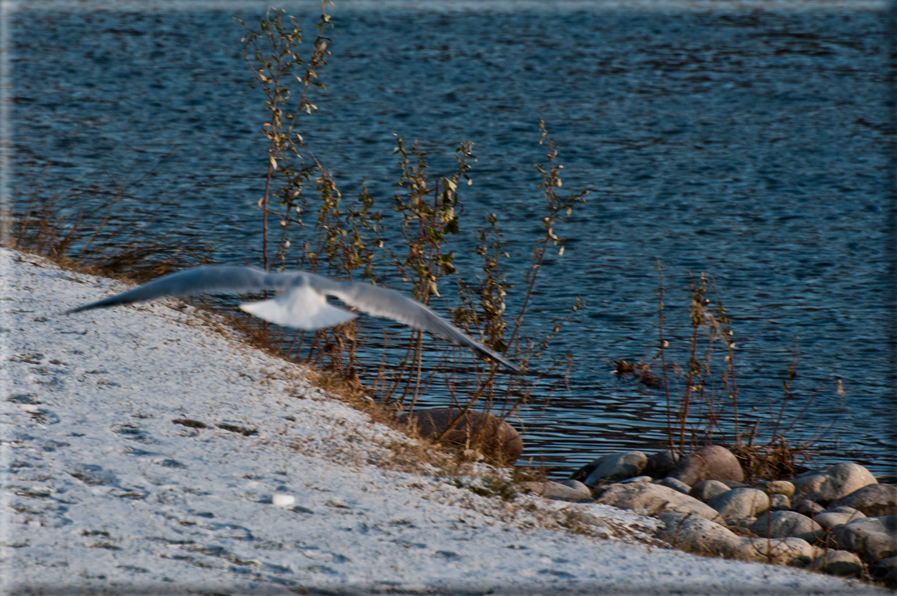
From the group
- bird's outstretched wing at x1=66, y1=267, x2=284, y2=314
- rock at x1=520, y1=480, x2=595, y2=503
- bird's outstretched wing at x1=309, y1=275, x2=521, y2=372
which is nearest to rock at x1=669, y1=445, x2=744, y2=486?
rock at x1=520, y1=480, x2=595, y2=503

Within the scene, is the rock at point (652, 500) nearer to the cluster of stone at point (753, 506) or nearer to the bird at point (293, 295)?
the cluster of stone at point (753, 506)

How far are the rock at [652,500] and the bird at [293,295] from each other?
4.41 feet

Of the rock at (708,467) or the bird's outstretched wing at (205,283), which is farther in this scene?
the rock at (708,467)

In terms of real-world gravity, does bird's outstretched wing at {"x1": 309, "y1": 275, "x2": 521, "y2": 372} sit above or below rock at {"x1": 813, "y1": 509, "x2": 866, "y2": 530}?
above

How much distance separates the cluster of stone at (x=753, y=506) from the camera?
14.1ft

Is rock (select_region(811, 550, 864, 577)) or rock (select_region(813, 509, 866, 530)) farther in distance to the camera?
rock (select_region(813, 509, 866, 530))

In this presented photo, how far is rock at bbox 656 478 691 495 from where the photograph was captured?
5.21 meters

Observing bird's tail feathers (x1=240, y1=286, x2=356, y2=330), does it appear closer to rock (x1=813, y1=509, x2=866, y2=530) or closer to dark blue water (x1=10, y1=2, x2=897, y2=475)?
dark blue water (x1=10, y1=2, x2=897, y2=475)

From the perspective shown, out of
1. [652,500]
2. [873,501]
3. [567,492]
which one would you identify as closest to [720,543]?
[652,500]

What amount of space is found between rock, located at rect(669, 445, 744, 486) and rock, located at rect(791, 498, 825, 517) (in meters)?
0.45

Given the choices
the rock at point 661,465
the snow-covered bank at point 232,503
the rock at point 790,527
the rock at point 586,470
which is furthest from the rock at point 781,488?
the snow-covered bank at point 232,503

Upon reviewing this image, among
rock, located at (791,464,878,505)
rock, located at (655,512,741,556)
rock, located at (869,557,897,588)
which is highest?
rock, located at (791,464,878,505)

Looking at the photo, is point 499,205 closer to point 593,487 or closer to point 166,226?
point 166,226

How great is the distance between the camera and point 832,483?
5434 mm
